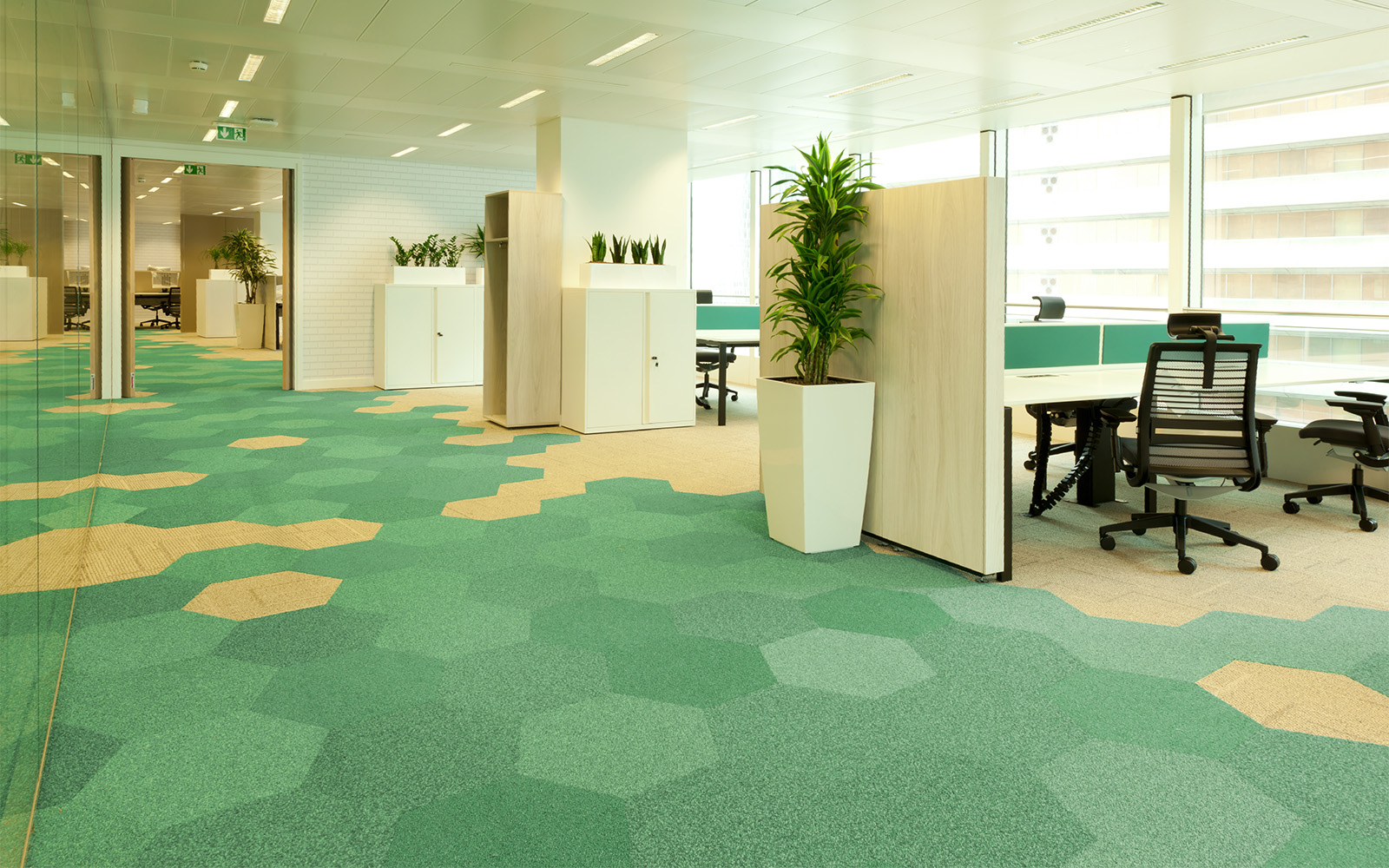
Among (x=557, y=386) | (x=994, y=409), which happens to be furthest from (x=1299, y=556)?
(x=557, y=386)

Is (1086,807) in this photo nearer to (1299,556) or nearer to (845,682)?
(845,682)

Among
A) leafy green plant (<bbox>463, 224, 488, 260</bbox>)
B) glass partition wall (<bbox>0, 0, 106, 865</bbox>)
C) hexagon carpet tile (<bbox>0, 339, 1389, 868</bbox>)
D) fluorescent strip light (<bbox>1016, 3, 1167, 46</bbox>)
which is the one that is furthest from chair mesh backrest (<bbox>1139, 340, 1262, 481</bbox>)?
leafy green plant (<bbox>463, 224, 488, 260</bbox>)

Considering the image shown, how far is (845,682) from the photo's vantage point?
279cm

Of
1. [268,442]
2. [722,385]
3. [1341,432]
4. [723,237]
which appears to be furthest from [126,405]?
[1341,432]

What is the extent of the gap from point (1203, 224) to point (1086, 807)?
643 centimetres

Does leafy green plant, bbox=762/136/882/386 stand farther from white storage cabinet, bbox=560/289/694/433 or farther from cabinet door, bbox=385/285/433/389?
cabinet door, bbox=385/285/433/389

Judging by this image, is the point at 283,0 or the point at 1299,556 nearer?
the point at 1299,556

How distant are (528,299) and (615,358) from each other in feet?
2.81

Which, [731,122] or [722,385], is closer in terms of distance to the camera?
[722,385]

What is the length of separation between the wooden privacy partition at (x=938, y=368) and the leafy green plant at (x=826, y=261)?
7cm

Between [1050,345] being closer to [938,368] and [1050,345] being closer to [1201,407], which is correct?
[1201,407]

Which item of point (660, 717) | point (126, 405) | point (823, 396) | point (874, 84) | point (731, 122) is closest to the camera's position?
point (660, 717)

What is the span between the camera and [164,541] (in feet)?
14.2

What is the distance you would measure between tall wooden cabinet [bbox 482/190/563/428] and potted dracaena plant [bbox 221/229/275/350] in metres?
9.23
